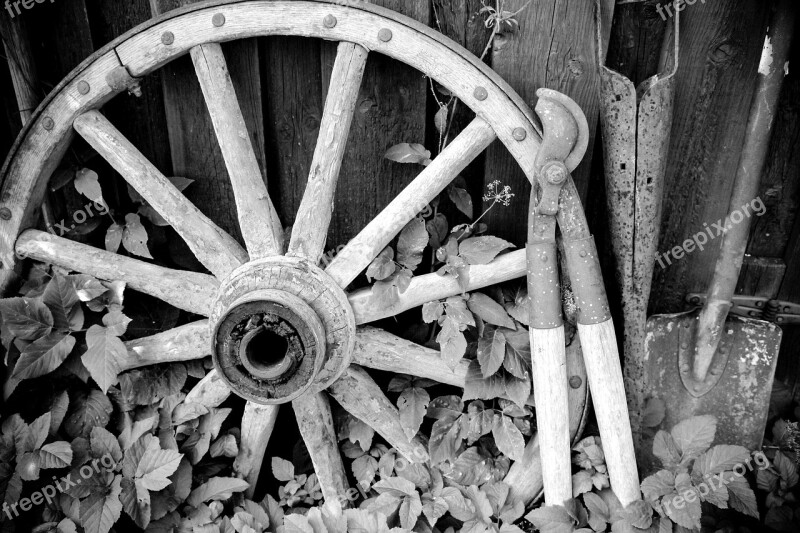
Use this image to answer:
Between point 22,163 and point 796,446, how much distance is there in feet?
8.56

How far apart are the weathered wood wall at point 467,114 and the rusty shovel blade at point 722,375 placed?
0.55ft

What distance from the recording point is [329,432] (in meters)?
1.84

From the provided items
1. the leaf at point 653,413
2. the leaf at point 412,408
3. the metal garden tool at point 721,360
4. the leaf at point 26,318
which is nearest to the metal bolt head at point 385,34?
the leaf at point 412,408

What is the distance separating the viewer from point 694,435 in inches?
64.6

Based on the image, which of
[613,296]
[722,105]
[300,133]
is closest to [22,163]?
[300,133]

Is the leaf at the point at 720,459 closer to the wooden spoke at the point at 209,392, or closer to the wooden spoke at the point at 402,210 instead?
the wooden spoke at the point at 402,210

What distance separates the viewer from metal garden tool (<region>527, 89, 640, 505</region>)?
4.74 feet

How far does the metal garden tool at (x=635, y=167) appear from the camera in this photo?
1.51 m

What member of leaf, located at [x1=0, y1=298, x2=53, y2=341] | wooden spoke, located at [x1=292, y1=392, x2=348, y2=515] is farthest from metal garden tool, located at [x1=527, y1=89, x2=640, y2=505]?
leaf, located at [x1=0, y1=298, x2=53, y2=341]

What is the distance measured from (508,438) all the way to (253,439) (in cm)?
80

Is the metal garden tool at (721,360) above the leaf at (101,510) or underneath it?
above

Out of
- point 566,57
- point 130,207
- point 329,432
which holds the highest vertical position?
point 566,57

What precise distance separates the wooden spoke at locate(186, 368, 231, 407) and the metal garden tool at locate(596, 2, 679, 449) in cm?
125

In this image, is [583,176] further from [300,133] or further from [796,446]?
[796,446]
